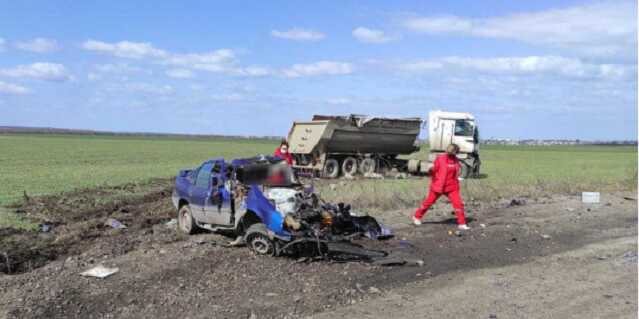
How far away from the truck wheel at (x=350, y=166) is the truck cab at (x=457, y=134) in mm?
3518

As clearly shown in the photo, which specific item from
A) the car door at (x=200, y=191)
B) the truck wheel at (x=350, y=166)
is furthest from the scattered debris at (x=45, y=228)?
the truck wheel at (x=350, y=166)

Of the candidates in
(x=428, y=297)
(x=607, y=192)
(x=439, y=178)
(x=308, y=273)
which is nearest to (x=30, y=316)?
(x=308, y=273)

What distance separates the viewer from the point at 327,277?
25.6 feet

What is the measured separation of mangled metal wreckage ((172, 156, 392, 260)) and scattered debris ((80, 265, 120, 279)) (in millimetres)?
1919

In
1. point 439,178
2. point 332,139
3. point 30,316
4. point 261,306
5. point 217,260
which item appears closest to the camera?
point 30,316

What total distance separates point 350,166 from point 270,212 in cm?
1799

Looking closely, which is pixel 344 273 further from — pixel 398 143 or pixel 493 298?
pixel 398 143

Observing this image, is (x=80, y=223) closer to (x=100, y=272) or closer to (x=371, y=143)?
(x=100, y=272)

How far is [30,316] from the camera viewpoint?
6.21m

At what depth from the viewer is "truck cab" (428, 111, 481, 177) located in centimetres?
2761

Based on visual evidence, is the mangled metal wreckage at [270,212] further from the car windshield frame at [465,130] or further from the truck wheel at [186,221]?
the car windshield frame at [465,130]

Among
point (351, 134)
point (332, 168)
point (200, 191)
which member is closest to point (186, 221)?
point (200, 191)

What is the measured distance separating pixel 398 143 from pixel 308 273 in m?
20.9

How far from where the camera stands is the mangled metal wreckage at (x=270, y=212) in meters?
8.70
